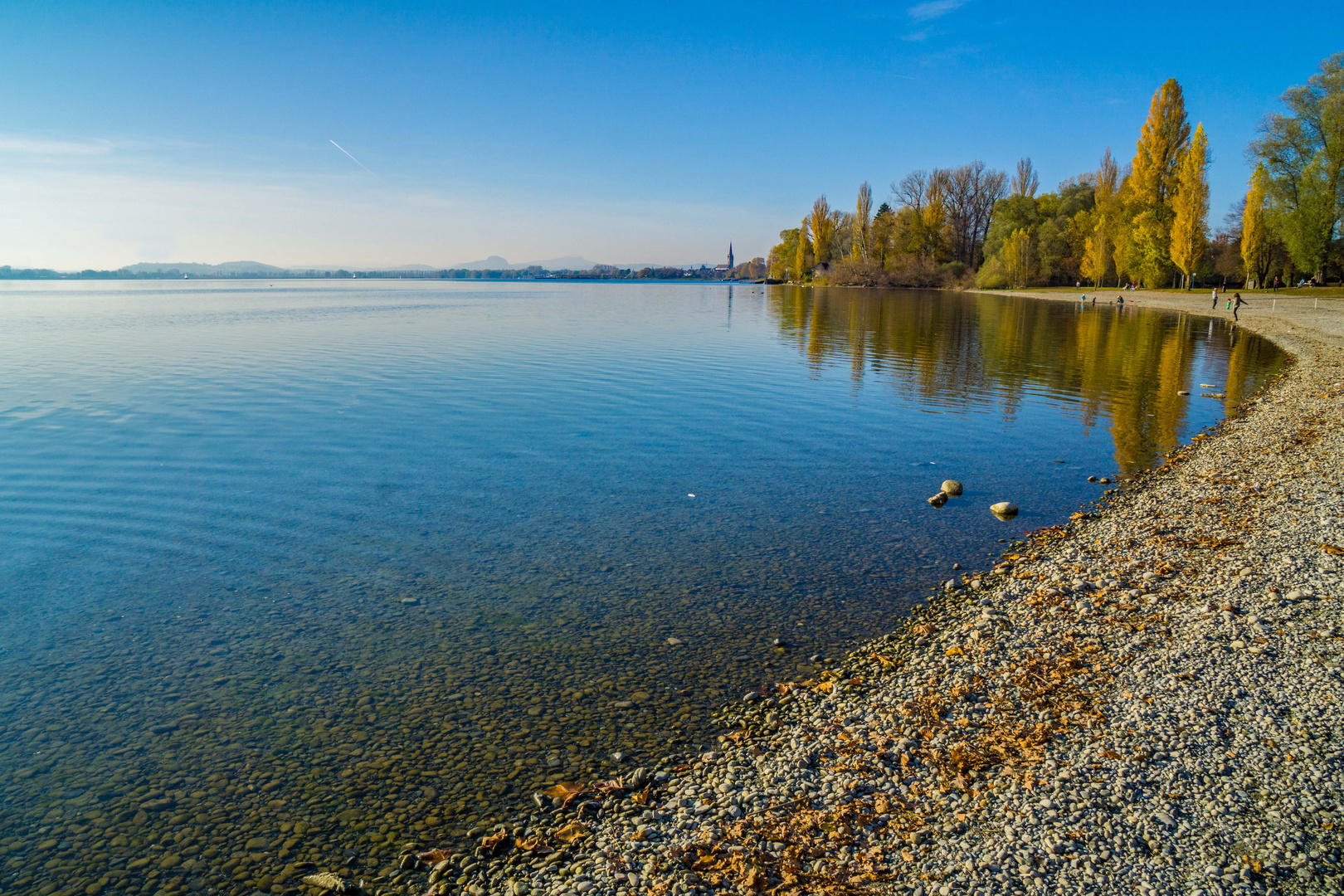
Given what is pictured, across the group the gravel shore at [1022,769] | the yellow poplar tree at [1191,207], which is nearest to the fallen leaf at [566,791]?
the gravel shore at [1022,769]

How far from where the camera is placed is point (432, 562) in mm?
10320

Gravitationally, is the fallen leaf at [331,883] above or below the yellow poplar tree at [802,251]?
below

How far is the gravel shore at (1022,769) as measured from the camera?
15.1ft

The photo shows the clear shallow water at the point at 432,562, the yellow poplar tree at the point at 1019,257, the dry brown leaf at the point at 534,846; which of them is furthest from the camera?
the yellow poplar tree at the point at 1019,257

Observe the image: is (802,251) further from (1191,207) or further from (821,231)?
(1191,207)

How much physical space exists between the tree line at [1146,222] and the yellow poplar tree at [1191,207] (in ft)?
0.37

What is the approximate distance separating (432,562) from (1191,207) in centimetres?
8273

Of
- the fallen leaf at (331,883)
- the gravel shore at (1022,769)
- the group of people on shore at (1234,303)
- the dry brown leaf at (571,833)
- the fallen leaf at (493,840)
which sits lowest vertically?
the fallen leaf at (331,883)

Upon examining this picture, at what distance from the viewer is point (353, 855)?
205 inches

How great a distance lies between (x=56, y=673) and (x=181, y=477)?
7.42 metres

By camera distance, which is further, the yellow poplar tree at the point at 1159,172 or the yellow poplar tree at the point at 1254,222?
the yellow poplar tree at the point at 1159,172

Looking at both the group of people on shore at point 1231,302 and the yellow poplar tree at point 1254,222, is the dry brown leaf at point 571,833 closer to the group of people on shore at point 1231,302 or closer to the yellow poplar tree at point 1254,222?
the group of people on shore at point 1231,302

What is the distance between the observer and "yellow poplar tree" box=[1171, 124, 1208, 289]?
6919cm

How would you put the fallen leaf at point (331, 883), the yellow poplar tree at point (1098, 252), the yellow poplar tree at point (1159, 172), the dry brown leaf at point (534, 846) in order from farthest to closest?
the yellow poplar tree at point (1098, 252) < the yellow poplar tree at point (1159, 172) < the dry brown leaf at point (534, 846) < the fallen leaf at point (331, 883)
